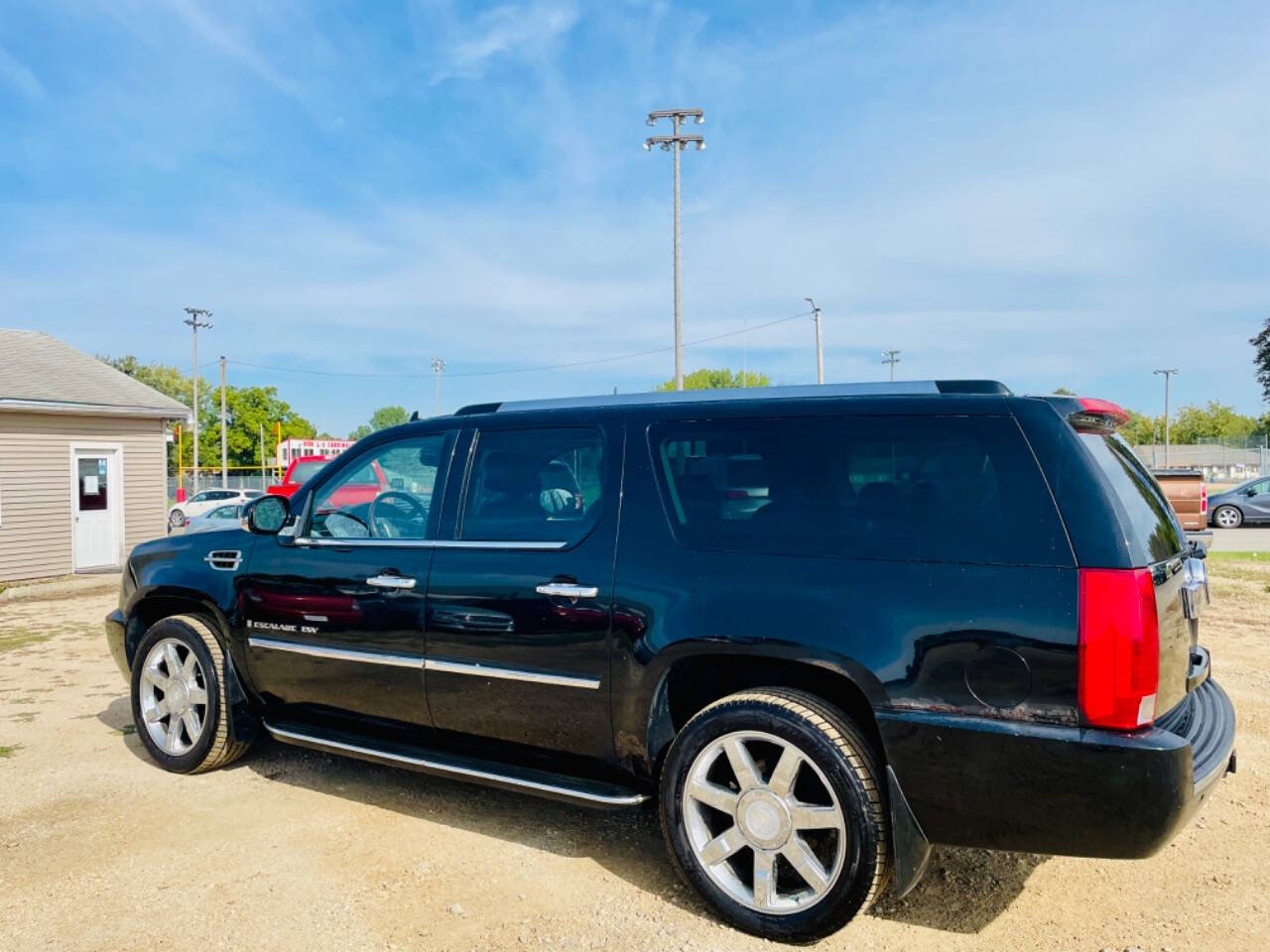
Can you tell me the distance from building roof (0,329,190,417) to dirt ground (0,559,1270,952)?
11222mm

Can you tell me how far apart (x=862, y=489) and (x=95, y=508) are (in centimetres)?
1581

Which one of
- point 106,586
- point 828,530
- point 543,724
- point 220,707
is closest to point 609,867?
point 543,724

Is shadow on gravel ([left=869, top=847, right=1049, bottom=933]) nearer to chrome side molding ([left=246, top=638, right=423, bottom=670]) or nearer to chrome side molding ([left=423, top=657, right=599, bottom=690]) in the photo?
chrome side molding ([left=423, top=657, right=599, bottom=690])

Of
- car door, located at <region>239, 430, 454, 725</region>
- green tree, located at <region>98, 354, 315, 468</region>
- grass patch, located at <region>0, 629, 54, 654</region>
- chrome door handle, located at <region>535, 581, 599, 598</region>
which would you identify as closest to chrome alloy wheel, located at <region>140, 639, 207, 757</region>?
car door, located at <region>239, 430, 454, 725</region>

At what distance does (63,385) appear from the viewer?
15.3 metres

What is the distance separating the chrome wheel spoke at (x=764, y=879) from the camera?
307 centimetres

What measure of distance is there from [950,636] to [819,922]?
1.02 meters

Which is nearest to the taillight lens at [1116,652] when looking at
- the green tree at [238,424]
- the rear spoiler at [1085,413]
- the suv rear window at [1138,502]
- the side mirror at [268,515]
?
the suv rear window at [1138,502]

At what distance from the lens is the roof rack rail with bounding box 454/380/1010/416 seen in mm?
3186

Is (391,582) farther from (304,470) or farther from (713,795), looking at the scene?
(304,470)

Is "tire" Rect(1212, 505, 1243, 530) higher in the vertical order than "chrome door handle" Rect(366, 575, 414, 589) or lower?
lower

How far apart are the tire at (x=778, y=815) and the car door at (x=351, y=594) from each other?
132cm

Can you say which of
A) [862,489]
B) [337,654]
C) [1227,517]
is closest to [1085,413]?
[862,489]

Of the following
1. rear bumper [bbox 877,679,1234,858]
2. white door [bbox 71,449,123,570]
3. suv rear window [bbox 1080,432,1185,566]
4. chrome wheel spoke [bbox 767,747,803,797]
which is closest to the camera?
rear bumper [bbox 877,679,1234,858]
